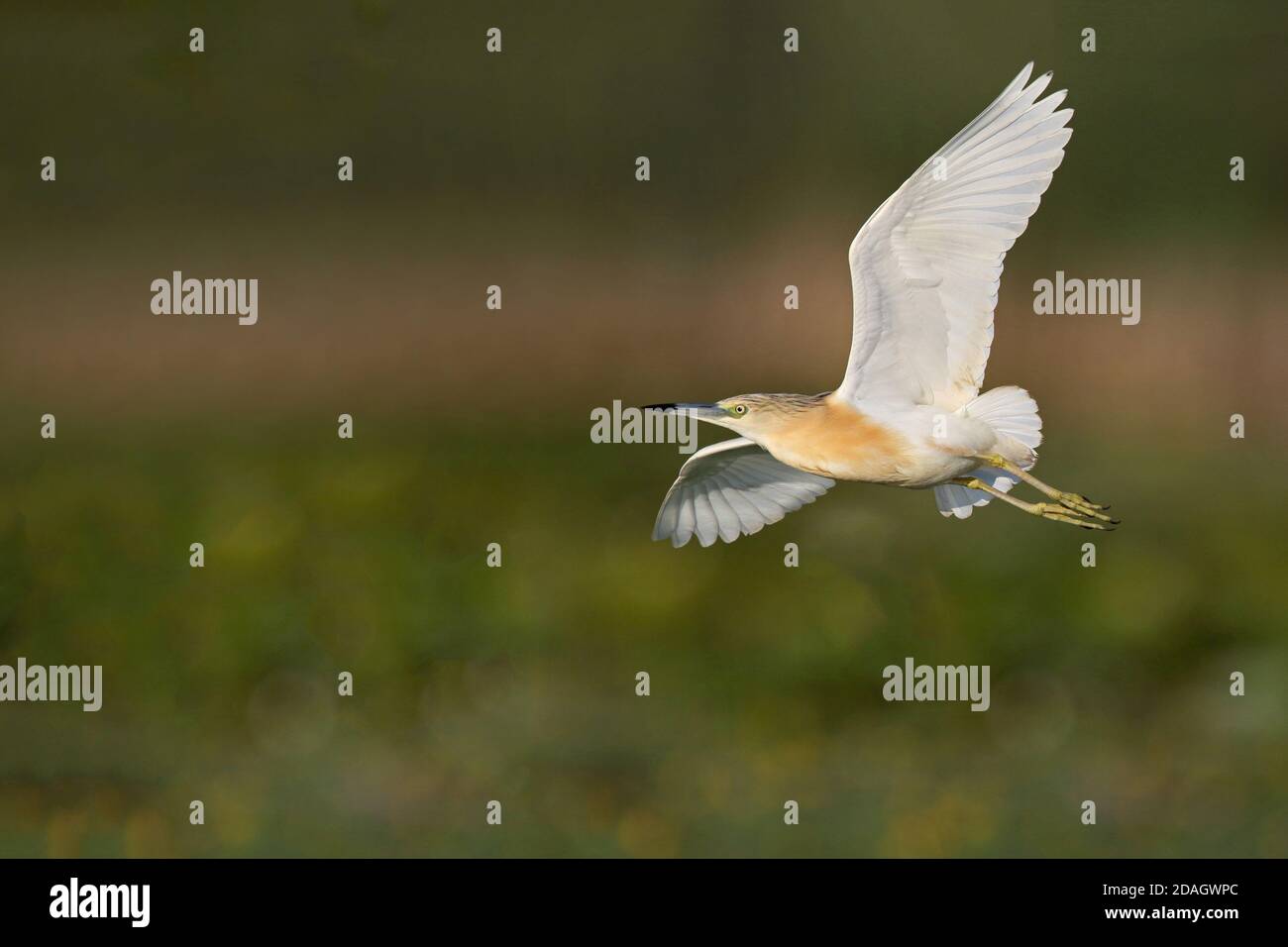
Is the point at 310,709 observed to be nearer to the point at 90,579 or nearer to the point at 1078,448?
the point at 90,579

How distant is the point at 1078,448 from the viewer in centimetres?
934

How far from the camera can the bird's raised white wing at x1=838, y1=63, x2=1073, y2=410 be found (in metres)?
3.19

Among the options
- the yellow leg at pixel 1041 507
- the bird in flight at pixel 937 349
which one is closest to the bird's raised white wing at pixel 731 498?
the bird in flight at pixel 937 349

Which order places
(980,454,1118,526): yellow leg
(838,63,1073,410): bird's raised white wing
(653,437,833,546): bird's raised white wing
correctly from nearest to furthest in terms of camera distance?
(838,63,1073,410): bird's raised white wing → (980,454,1118,526): yellow leg → (653,437,833,546): bird's raised white wing

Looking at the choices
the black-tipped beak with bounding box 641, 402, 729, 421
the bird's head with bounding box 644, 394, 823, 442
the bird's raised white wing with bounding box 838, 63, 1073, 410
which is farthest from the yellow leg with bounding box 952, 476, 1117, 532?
the black-tipped beak with bounding box 641, 402, 729, 421

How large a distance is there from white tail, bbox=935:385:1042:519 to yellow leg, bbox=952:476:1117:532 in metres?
0.02

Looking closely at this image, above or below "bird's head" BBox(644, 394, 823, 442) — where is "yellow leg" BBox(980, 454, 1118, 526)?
below

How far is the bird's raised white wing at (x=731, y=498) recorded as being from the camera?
401 centimetres

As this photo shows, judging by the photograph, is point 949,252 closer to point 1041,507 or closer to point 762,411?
point 762,411

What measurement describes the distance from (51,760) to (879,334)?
28.8ft

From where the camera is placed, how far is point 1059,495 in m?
3.57

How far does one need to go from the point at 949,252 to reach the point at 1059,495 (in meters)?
0.66

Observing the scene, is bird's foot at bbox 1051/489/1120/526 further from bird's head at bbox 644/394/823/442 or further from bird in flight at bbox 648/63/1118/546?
bird's head at bbox 644/394/823/442

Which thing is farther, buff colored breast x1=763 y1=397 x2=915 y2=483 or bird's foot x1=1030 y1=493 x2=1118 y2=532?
bird's foot x1=1030 y1=493 x2=1118 y2=532
